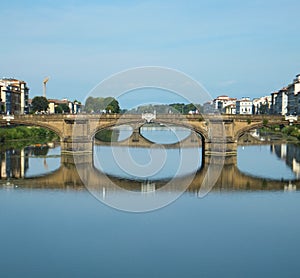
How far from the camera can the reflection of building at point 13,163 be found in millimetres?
29906

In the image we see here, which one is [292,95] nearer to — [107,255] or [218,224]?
[218,224]

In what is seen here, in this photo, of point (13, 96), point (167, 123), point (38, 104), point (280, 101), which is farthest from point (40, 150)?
point (280, 101)

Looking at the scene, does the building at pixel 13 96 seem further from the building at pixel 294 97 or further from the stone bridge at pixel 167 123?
the building at pixel 294 97

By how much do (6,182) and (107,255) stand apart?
535 inches

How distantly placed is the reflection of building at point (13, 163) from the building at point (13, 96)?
86.7 ft

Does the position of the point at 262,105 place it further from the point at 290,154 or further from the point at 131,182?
the point at 131,182

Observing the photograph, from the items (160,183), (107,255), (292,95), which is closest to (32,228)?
(107,255)

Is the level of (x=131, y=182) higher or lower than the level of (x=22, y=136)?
lower

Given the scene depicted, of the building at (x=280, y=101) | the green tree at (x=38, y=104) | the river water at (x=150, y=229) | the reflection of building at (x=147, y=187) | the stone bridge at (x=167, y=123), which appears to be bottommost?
the river water at (x=150, y=229)

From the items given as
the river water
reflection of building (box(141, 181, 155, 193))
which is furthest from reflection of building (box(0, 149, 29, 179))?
reflection of building (box(141, 181, 155, 193))

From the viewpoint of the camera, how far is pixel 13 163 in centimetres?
3444

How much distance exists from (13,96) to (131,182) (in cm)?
5220

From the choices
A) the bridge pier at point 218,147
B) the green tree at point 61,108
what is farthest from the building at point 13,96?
the bridge pier at point 218,147

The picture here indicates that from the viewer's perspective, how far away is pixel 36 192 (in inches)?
960
